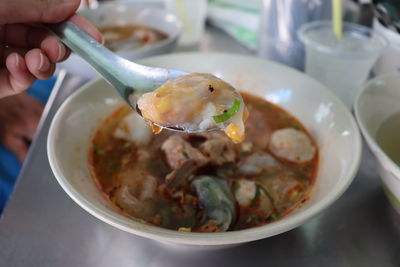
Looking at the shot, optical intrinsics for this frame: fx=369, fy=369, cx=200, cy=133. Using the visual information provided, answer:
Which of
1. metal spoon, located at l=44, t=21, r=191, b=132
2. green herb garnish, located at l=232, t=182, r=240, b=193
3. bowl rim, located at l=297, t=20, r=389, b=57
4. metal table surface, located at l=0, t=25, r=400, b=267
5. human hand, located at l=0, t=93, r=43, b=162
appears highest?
metal spoon, located at l=44, t=21, r=191, b=132

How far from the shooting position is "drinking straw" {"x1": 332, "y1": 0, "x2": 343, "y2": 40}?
1.17 m

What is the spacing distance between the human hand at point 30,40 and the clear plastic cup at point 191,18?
76 centimetres

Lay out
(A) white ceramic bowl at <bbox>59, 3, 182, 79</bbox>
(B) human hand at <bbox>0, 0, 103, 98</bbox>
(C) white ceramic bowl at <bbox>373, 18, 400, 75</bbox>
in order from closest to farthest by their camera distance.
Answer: (B) human hand at <bbox>0, 0, 103, 98</bbox> < (C) white ceramic bowl at <bbox>373, 18, 400, 75</bbox> < (A) white ceramic bowl at <bbox>59, 3, 182, 79</bbox>

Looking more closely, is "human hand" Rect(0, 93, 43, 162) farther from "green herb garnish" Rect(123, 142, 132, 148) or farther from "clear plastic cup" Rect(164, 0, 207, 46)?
"clear plastic cup" Rect(164, 0, 207, 46)

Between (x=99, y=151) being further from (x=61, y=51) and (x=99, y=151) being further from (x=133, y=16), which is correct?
(x=133, y=16)

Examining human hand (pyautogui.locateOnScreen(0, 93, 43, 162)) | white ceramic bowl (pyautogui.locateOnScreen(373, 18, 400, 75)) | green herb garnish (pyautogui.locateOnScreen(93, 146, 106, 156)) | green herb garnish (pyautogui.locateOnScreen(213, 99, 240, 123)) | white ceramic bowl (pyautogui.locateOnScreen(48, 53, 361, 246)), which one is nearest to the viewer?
white ceramic bowl (pyautogui.locateOnScreen(48, 53, 361, 246))

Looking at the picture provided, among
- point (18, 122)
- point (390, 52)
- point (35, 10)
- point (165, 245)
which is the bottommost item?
point (18, 122)

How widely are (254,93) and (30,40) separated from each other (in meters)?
0.71

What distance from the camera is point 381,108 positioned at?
965mm

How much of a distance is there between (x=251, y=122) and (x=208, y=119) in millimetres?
397

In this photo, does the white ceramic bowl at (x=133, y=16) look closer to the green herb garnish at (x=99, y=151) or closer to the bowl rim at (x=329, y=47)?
the bowl rim at (x=329, y=47)

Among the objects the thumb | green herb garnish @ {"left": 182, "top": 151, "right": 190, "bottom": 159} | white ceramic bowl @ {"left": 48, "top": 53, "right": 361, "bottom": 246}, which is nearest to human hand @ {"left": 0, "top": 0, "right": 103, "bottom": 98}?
the thumb

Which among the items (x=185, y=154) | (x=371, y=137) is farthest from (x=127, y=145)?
(x=371, y=137)

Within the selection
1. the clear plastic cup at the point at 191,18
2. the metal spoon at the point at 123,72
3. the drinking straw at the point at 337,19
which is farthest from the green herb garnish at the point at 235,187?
the clear plastic cup at the point at 191,18
